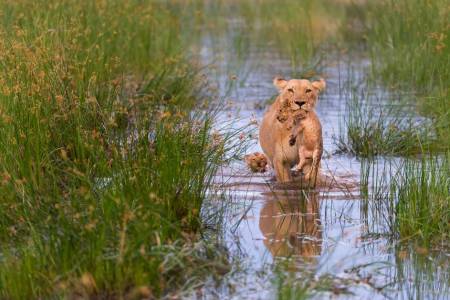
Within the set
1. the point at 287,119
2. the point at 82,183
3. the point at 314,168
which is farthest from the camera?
the point at 287,119

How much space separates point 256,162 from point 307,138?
0.97m

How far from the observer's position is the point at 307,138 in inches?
356

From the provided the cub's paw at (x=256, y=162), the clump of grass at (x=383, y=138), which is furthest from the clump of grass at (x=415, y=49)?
the cub's paw at (x=256, y=162)

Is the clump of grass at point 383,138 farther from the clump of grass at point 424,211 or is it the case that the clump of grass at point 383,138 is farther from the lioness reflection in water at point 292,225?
the clump of grass at point 424,211

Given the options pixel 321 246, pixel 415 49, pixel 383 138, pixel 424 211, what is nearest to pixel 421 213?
pixel 424 211

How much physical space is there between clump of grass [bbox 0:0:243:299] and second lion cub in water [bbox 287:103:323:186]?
821mm

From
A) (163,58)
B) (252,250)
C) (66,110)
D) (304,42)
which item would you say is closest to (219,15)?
(304,42)

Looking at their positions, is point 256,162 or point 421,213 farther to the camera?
point 256,162

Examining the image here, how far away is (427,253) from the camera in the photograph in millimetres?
6879

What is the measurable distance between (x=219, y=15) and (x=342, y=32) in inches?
99.7

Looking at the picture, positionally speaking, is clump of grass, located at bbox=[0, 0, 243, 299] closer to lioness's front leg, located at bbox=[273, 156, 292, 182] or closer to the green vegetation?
the green vegetation

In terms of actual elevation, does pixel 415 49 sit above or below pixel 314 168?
above

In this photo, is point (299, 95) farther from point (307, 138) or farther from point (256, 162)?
point (256, 162)

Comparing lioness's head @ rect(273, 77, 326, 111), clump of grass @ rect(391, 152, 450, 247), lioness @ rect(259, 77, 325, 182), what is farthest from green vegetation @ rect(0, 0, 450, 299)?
lioness's head @ rect(273, 77, 326, 111)
